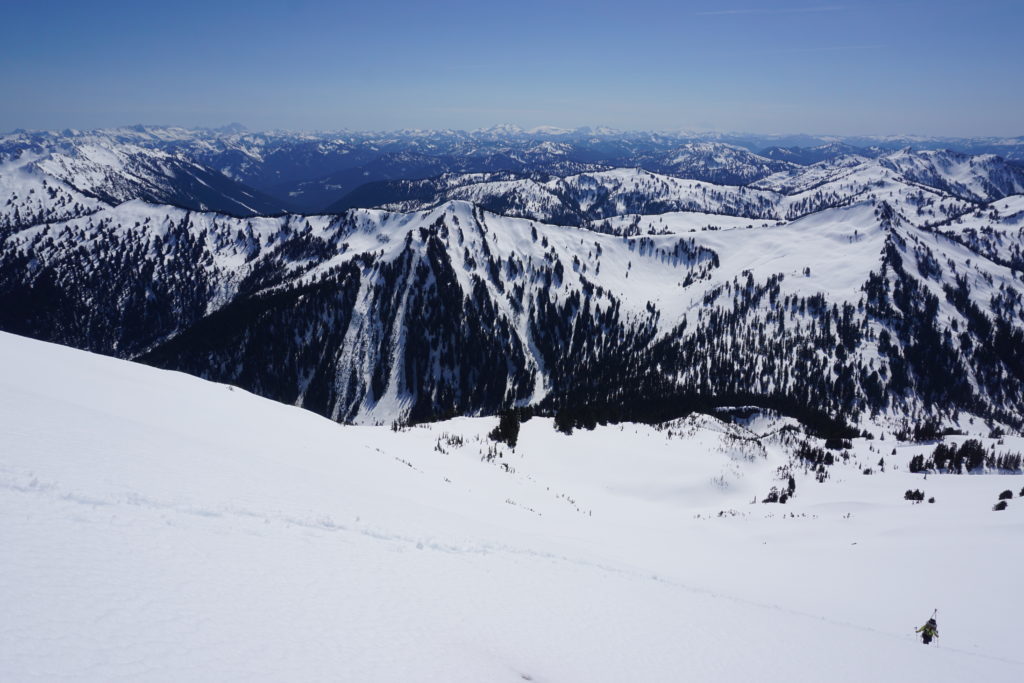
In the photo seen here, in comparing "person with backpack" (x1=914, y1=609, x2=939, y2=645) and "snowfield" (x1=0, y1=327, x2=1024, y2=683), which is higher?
"snowfield" (x1=0, y1=327, x2=1024, y2=683)

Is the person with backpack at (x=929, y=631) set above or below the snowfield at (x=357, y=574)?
below

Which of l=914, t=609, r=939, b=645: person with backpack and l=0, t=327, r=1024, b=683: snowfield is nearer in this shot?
l=0, t=327, r=1024, b=683: snowfield

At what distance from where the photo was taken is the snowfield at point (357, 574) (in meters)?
6.91

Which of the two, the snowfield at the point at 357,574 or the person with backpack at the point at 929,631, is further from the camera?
the person with backpack at the point at 929,631

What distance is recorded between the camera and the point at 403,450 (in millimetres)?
37531

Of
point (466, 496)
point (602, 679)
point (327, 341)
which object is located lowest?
point (327, 341)

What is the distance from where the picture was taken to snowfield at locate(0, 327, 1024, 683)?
6.91 metres

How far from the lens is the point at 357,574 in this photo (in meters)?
10.2

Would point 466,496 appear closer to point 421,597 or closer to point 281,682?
point 421,597

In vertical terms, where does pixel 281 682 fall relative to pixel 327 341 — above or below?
above

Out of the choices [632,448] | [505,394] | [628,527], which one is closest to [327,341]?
[505,394]

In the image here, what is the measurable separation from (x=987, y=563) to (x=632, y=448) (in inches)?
1658

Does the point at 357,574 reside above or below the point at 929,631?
above

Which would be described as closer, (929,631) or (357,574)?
(357,574)
